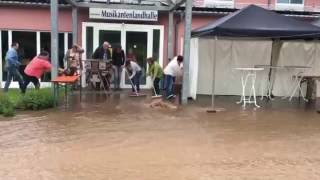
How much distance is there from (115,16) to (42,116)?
801 cm

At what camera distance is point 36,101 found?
12.8m

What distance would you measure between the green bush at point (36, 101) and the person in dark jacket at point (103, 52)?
512cm

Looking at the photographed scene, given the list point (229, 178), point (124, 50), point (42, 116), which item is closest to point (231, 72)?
point (124, 50)

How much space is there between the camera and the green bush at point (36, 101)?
1273 cm

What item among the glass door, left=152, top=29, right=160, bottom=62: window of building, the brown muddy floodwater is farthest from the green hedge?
left=152, top=29, right=160, bottom=62: window of building

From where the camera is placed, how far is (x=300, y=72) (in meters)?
17.0

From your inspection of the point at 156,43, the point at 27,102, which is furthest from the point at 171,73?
the point at 27,102

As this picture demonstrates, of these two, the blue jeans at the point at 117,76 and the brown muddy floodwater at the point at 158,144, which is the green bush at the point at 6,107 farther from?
the blue jeans at the point at 117,76

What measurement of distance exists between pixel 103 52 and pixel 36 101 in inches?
231

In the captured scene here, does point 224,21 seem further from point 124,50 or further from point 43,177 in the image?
point 43,177

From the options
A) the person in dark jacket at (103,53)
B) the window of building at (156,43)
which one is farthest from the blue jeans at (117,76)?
the window of building at (156,43)

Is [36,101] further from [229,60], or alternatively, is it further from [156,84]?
[229,60]

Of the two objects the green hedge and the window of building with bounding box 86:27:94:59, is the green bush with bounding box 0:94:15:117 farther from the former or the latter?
the window of building with bounding box 86:27:94:59

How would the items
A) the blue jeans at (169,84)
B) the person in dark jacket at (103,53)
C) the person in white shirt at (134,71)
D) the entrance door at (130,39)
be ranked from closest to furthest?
the blue jeans at (169,84) < the person in white shirt at (134,71) < the person in dark jacket at (103,53) < the entrance door at (130,39)
